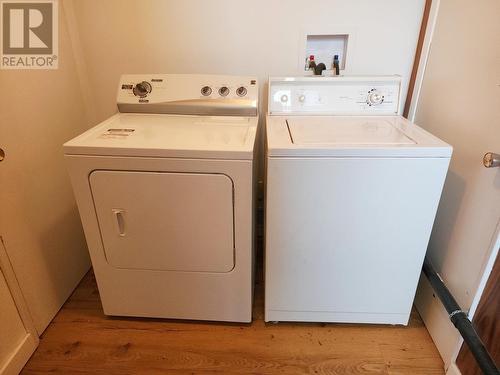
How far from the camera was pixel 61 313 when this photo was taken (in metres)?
1.63

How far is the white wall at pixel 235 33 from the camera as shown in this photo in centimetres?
161

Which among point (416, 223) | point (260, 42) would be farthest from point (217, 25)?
point (416, 223)

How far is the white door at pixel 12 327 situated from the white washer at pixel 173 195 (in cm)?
32

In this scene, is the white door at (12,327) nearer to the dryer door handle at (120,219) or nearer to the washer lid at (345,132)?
the dryer door handle at (120,219)

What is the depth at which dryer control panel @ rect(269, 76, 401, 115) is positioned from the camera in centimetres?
157

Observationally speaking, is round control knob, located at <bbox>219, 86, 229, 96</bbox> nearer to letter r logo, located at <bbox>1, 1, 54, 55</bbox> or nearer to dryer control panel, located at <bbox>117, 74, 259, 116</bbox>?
dryer control panel, located at <bbox>117, 74, 259, 116</bbox>

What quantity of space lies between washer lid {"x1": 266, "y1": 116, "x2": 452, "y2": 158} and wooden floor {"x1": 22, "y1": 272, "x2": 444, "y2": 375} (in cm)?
92

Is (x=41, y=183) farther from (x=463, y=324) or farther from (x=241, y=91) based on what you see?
(x=463, y=324)

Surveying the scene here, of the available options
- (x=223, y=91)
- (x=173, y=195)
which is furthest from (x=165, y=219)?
(x=223, y=91)

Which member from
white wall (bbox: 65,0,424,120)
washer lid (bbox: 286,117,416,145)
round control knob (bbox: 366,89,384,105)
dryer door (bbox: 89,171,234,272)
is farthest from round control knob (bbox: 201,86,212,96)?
round control knob (bbox: 366,89,384,105)

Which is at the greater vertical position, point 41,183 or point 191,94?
point 191,94

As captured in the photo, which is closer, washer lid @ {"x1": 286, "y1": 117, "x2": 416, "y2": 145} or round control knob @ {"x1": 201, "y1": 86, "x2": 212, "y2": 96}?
washer lid @ {"x1": 286, "y1": 117, "x2": 416, "y2": 145}

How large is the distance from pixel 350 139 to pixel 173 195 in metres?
0.74

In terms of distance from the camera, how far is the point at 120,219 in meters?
1.31
